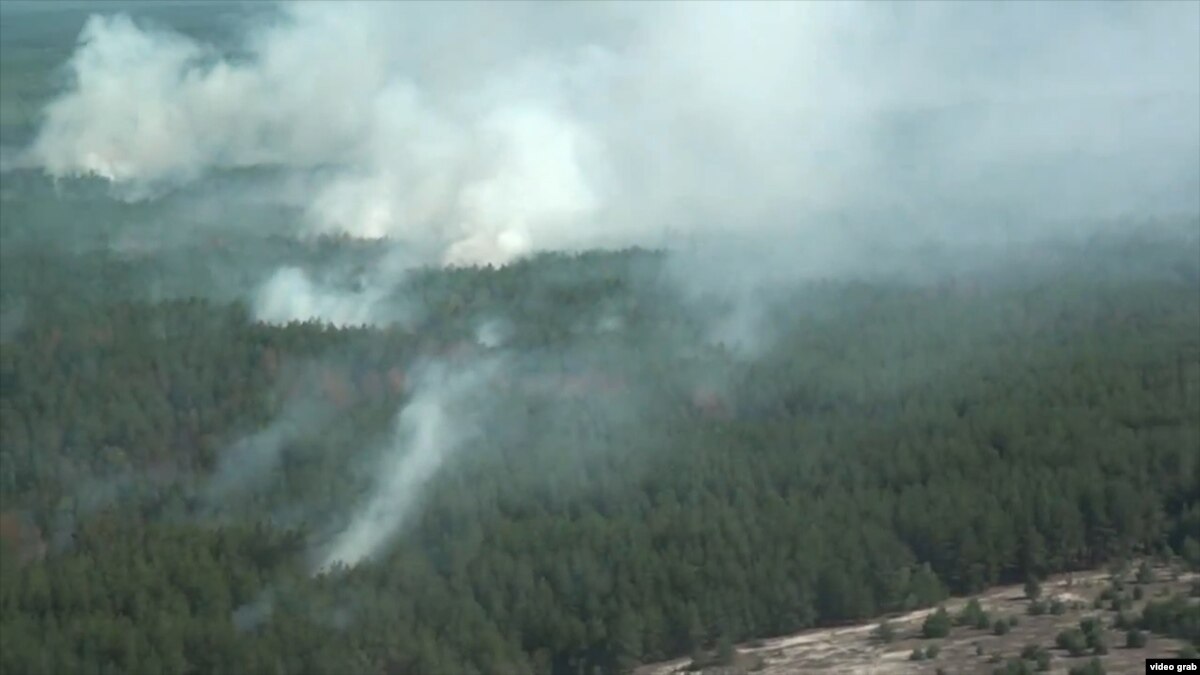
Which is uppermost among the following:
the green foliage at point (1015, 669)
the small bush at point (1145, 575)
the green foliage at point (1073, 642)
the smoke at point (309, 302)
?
the smoke at point (309, 302)

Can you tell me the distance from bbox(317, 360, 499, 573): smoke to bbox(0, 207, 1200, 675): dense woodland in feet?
2.61

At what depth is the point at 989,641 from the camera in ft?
135

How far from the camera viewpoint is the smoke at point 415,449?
55.5 meters

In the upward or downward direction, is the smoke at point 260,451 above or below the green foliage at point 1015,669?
above

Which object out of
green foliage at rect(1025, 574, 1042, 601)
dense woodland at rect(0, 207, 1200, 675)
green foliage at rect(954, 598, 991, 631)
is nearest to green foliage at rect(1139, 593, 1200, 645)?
green foliage at rect(954, 598, 991, 631)

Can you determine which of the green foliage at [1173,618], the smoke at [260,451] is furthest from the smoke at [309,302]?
the green foliage at [1173,618]

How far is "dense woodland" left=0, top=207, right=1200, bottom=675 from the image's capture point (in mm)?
45469

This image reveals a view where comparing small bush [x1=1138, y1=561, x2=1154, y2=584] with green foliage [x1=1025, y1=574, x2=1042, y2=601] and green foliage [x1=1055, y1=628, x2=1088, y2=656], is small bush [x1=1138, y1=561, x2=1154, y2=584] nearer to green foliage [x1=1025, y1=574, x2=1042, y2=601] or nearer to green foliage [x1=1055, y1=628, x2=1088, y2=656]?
green foliage [x1=1025, y1=574, x2=1042, y2=601]

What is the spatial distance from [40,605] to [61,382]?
3446 cm

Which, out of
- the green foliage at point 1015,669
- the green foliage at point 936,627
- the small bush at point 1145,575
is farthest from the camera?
the small bush at point 1145,575

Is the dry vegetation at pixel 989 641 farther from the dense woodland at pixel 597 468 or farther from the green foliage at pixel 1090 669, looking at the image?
the dense woodland at pixel 597 468

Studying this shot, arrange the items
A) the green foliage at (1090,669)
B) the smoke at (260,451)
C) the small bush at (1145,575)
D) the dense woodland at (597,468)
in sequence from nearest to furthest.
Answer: the green foliage at (1090,669)
the small bush at (1145,575)
the dense woodland at (597,468)
the smoke at (260,451)

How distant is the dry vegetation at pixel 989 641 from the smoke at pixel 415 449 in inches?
523

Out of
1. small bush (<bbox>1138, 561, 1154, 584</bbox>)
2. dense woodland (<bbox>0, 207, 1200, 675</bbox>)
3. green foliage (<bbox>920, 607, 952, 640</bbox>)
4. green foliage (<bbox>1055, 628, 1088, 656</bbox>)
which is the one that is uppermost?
dense woodland (<bbox>0, 207, 1200, 675</bbox>)
